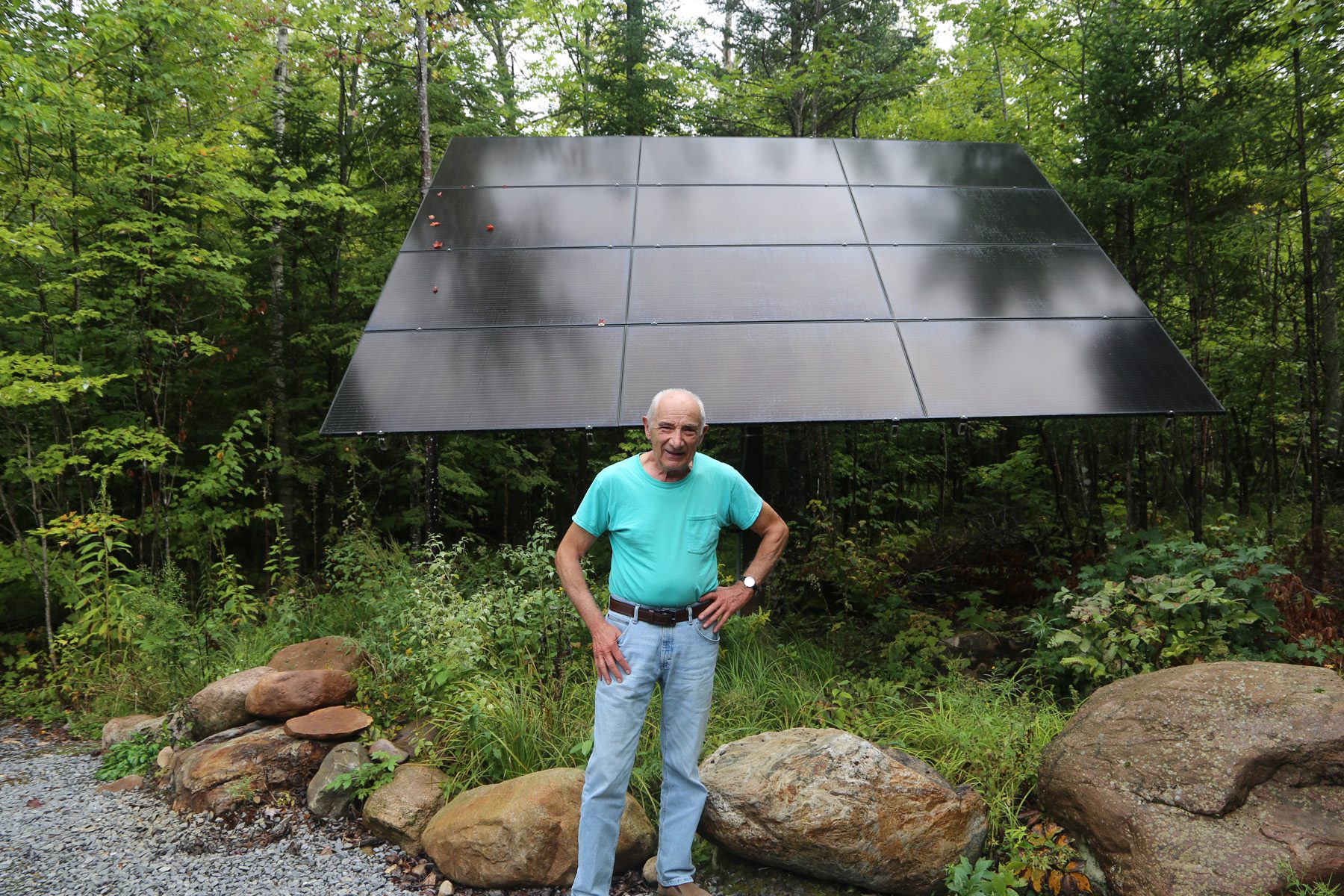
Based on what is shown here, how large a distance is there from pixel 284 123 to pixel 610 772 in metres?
10.4

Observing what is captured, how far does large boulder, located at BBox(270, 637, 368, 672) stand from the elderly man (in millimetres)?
2735

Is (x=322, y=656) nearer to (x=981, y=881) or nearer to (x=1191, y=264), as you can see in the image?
(x=981, y=881)

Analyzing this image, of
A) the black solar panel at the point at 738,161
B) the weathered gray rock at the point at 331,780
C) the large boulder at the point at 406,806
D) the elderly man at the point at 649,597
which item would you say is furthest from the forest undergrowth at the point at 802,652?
the black solar panel at the point at 738,161

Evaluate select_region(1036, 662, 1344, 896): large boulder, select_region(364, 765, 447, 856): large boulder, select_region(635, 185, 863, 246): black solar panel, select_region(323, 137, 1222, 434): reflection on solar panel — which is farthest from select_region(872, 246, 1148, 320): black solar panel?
select_region(364, 765, 447, 856): large boulder

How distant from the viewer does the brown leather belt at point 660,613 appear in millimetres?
2793

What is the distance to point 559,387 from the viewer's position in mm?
4363

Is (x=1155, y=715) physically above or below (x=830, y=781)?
above

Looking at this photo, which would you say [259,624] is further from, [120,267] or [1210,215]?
[1210,215]

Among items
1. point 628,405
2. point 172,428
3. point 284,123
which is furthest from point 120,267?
point 628,405

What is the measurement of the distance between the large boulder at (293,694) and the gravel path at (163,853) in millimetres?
625

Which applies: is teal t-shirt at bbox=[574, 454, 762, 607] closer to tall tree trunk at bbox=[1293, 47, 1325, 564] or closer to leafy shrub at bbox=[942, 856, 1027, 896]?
leafy shrub at bbox=[942, 856, 1027, 896]

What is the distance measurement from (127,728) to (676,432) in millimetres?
4796

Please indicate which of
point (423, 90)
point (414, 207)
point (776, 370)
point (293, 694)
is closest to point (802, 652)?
point (776, 370)

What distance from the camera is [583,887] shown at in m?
2.84
